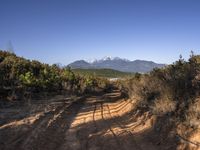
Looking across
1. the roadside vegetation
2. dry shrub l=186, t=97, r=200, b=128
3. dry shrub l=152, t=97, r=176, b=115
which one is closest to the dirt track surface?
dry shrub l=152, t=97, r=176, b=115

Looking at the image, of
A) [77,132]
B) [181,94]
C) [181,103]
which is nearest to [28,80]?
[77,132]

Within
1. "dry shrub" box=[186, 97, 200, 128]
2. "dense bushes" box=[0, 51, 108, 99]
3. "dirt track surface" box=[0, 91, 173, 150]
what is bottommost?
"dirt track surface" box=[0, 91, 173, 150]

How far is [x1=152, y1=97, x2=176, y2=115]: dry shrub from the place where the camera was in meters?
12.0

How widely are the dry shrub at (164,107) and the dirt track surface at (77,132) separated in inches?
26.0

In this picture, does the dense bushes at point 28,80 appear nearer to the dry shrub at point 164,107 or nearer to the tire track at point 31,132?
the tire track at point 31,132

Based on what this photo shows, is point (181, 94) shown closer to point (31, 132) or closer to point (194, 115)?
point (194, 115)

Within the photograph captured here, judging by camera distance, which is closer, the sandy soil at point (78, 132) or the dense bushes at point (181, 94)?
the sandy soil at point (78, 132)

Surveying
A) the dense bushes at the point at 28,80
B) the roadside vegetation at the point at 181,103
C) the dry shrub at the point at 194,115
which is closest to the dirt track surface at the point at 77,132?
the roadside vegetation at the point at 181,103

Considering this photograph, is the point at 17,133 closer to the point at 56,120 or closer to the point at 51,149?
the point at 51,149

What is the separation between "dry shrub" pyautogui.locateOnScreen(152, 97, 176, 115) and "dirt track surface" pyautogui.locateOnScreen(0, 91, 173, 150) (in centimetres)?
66

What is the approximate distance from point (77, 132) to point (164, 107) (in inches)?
131

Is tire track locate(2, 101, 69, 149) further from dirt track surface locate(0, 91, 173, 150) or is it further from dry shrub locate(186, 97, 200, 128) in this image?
dry shrub locate(186, 97, 200, 128)

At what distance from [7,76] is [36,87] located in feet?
7.90

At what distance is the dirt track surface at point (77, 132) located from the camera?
10078 mm
